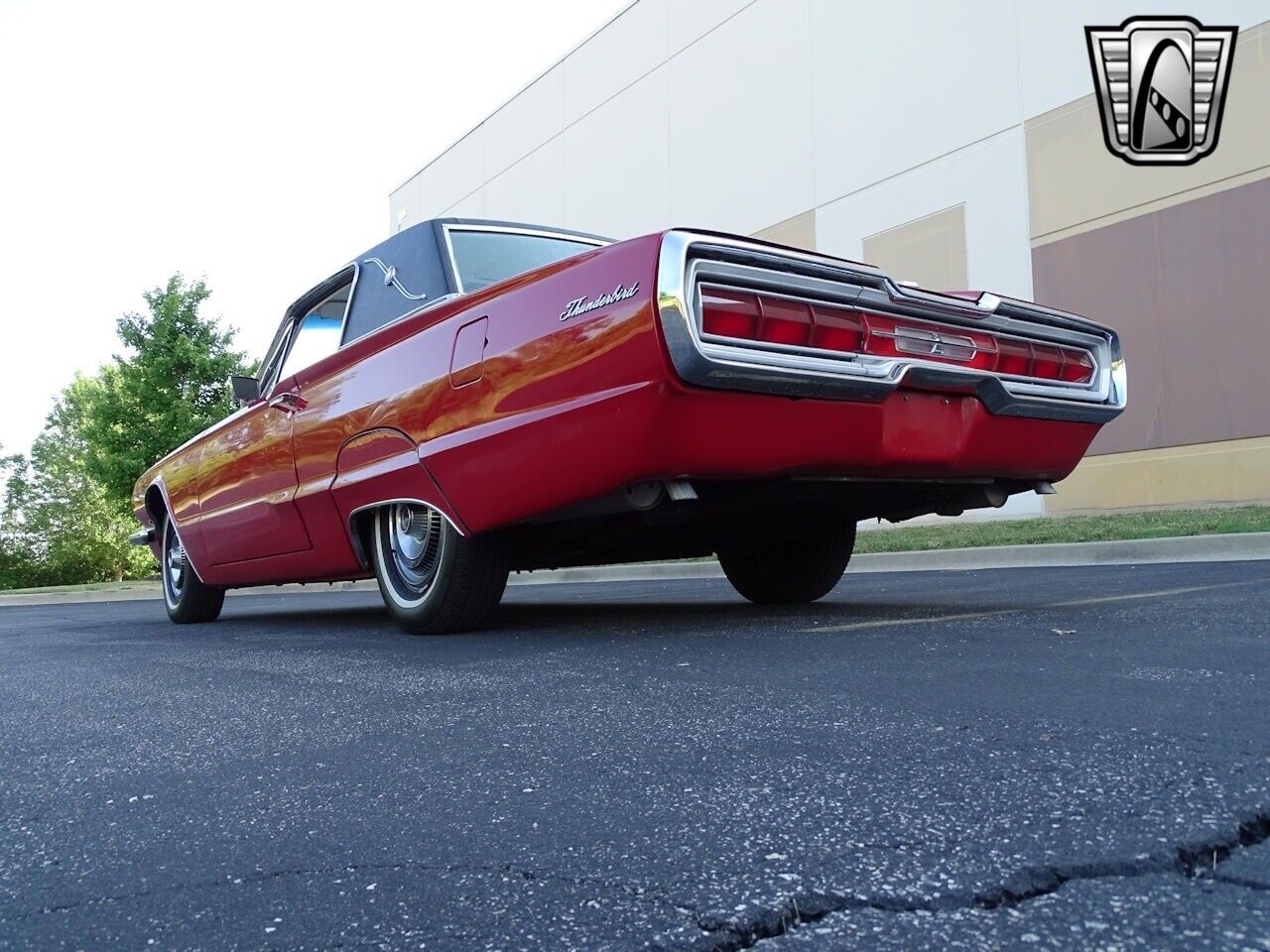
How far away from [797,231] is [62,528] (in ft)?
131

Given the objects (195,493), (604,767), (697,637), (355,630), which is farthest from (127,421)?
(604,767)

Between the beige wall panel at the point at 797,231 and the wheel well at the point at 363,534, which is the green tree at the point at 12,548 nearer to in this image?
the beige wall panel at the point at 797,231

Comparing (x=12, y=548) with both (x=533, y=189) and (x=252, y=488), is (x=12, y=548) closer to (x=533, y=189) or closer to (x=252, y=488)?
(x=533, y=189)

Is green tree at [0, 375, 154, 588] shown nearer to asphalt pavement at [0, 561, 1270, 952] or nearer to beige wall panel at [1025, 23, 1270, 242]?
beige wall panel at [1025, 23, 1270, 242]

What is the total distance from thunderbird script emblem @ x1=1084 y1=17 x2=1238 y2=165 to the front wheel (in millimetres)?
11330

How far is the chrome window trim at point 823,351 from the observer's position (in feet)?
10.4

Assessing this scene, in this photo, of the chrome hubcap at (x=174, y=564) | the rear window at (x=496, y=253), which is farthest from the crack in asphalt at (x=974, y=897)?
the chrome hubcap at (x=174, y=564)

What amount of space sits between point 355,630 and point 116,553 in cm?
4688

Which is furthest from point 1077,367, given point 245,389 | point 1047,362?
point 245,389

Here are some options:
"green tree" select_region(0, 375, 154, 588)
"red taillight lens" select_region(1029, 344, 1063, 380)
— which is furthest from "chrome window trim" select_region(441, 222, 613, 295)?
"green tree" select_region(0, 375, 154, 588)

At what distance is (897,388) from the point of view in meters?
3.67

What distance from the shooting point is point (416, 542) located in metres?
4.38

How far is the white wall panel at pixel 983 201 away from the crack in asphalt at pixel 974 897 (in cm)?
1560

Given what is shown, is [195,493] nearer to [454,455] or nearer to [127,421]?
[454,455]
